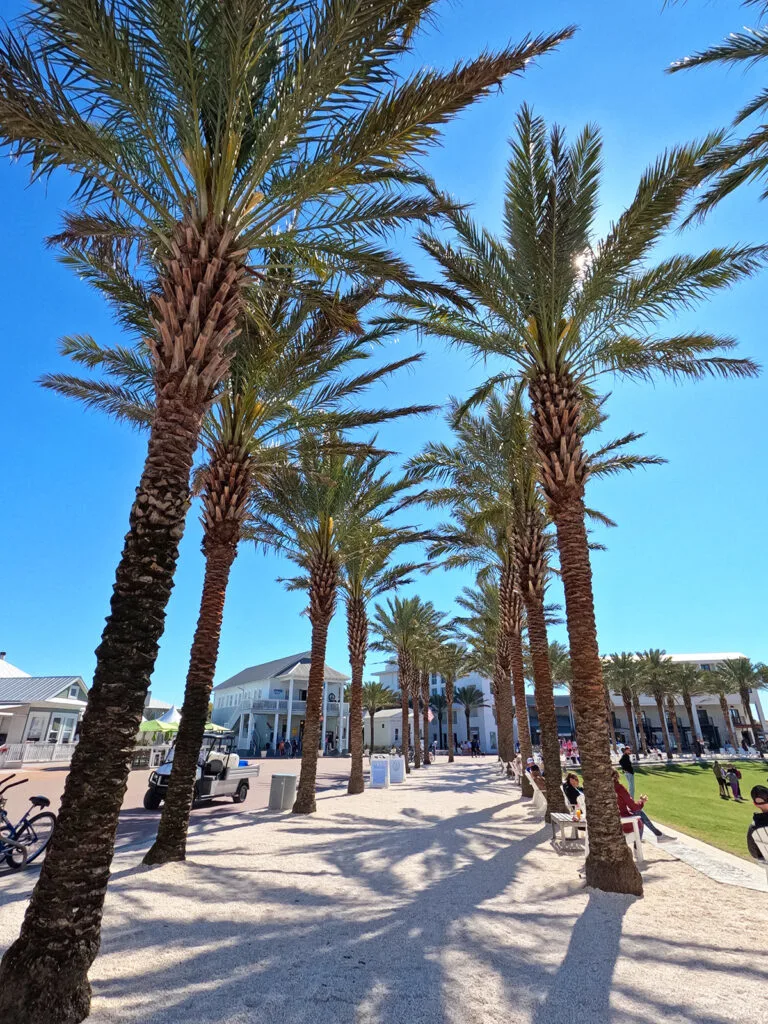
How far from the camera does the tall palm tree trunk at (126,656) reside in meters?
3.43

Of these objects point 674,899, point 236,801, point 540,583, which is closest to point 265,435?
point 540,583

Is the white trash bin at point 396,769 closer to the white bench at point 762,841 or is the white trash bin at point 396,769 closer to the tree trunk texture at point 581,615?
the tree trunk texture at point 581,615

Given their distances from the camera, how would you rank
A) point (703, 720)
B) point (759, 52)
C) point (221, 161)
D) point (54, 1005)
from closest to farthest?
1. point (54, 1005)
2. point (221, 161)
3. point (759, 52)
4. point (703, 720)

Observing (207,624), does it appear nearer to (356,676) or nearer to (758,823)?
(758,823)

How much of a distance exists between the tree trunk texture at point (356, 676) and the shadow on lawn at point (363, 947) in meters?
9.99

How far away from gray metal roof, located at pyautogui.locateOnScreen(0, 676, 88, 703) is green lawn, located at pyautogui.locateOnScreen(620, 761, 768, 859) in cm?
3040

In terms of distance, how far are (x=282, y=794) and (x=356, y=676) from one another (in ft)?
19.4

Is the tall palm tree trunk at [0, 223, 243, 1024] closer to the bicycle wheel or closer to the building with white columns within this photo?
the bicycle wheel

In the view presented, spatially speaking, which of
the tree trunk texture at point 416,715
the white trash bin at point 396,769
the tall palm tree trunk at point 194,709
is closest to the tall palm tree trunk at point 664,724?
the tree trunk texture at point 416,715

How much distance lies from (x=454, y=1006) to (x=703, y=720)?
9068 cm

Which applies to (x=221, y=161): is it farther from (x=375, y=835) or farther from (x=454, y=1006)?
(x=375, y=835)

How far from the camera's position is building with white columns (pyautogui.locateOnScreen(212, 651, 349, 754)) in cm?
4744

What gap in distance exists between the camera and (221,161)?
591cm

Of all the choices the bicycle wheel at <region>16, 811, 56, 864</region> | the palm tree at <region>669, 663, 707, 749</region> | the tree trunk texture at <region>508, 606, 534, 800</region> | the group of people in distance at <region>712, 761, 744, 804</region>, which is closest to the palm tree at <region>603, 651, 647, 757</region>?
the palm tree at <region>669, 663, 707, 749</region>
